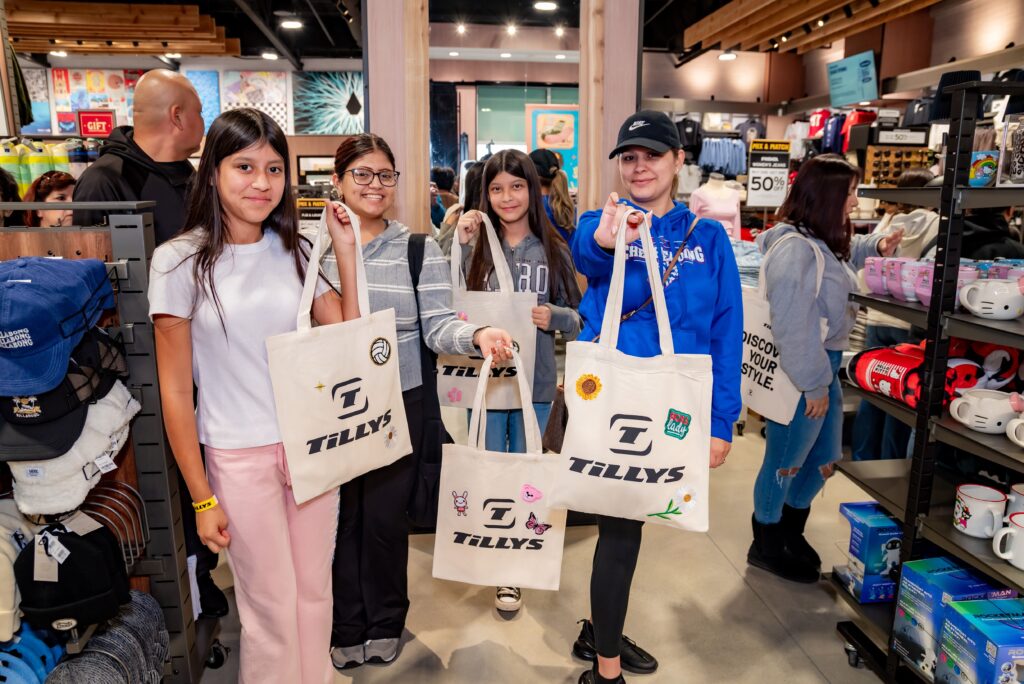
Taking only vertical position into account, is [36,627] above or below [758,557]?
above

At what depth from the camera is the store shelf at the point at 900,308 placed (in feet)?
7.18

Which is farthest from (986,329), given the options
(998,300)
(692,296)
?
(692,296)

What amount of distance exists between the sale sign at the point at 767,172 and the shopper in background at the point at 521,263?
4.50 m

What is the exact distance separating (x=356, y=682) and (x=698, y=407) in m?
1.51

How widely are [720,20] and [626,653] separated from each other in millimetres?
8463

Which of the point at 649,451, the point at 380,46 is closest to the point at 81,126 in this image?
the point at 380,46

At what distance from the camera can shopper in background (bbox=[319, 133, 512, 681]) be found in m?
2.15

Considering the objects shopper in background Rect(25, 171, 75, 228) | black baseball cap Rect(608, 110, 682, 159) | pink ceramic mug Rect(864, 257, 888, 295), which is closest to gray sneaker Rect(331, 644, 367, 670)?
black baseball cap Rect(608, 110, 682, 159)

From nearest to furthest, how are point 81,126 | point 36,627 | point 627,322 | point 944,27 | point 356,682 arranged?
1. point 36,627
2. point 627,322
3. point 356,682
4. point 81,126
5. point 944,27

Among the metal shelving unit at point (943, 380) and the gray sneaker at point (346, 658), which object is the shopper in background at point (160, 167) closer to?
the gray sneaker at point (346, 658)

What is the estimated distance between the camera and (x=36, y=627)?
169 cm

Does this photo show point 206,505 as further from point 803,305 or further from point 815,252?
point 815,252

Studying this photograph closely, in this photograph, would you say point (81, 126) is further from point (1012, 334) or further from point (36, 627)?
point (1012, 334)

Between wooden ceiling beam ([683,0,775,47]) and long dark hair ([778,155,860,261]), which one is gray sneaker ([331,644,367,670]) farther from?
wooden ceiling beam ([683,0,775,47])
